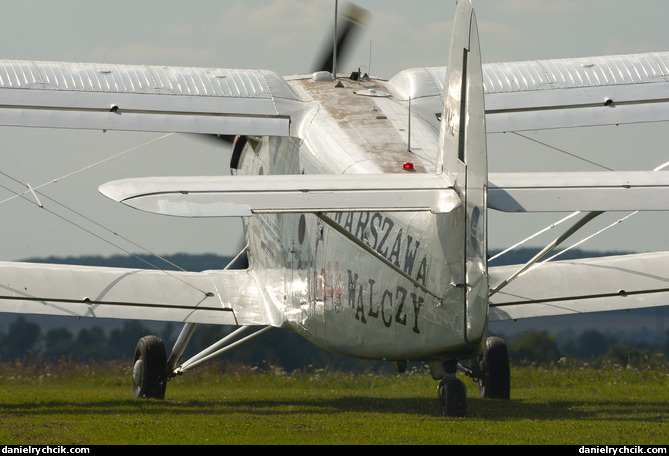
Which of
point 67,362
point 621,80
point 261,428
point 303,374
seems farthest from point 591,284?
point 67,362

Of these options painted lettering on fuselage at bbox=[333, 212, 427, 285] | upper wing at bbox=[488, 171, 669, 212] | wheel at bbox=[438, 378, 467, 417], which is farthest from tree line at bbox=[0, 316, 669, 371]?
upper wing at bbox=[488, 171, 669, 212]

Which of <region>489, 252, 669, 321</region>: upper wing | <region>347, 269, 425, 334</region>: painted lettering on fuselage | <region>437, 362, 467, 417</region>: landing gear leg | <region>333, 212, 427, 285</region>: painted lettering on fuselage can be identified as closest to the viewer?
<region>333, 212, 427, 285</region>: painted lettering on fuselage

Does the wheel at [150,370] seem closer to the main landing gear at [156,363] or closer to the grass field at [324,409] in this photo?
the main landing gear at [156,363]

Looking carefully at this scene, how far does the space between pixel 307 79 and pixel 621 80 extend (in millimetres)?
3776

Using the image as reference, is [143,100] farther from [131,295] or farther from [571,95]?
[571,95]

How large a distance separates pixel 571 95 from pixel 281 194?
658 centimetres

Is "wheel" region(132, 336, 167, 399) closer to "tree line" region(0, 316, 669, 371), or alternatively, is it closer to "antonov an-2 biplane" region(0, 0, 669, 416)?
"antonov an-2 biplane" region(0, 0, 669, 416)

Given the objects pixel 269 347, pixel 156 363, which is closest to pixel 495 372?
pixel 156 363

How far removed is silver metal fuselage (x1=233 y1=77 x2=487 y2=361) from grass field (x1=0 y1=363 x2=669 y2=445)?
0.79 metres

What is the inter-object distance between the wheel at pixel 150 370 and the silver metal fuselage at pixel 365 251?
1.49 metres

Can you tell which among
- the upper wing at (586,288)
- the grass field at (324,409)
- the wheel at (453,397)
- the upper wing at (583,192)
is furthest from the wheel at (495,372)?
the upper wing at (583,192)

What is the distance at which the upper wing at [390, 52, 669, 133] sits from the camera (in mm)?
13031

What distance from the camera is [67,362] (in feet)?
58.3
